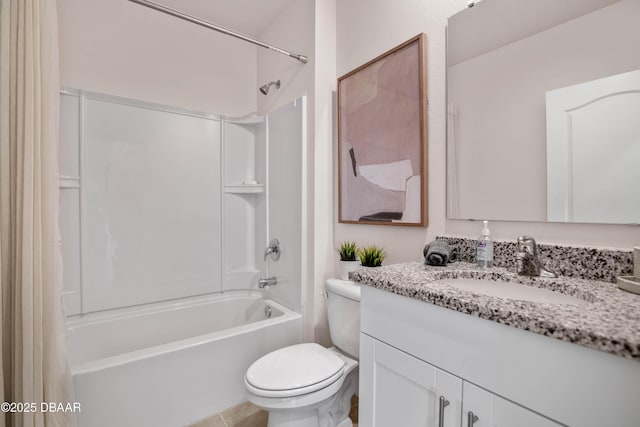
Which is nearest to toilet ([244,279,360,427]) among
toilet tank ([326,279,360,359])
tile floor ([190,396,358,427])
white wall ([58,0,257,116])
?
toilet tank ([326,279,360,359])

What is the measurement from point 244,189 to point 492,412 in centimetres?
211

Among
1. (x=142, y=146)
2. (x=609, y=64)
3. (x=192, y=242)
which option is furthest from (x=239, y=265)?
(x=609, y=64)

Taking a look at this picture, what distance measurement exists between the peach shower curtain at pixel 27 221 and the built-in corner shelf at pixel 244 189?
54.2 inches

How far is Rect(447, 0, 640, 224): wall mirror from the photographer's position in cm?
83

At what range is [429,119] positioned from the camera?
4.32ft

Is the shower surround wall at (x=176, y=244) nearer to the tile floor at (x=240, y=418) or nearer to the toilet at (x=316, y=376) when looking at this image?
the tile floor at (x=240, y=418)

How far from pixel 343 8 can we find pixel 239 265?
2051 mm

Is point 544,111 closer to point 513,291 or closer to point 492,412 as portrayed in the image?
Result: point 513,291

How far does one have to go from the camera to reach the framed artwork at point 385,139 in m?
1.34

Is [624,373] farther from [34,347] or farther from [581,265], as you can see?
[34,347]

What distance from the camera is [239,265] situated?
244 centimetres

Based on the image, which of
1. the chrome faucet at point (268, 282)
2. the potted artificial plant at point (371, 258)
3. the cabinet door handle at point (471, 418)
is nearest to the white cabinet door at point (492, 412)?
the cabinet door handle at point (471, 418)

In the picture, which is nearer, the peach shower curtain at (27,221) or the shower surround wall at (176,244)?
the peach shower curtain at (27,221)

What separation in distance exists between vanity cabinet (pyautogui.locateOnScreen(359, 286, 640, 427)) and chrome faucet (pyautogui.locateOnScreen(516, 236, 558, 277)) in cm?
40
